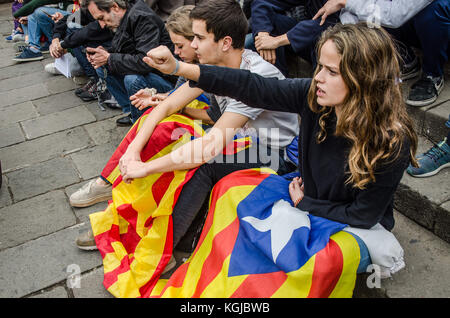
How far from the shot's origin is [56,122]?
13.8ft

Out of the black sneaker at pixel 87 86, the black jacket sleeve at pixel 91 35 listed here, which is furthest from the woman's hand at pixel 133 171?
the black sneaker at pixel 87 86

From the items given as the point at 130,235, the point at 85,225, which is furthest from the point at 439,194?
the point at 85,225

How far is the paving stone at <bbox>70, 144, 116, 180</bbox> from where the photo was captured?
331 cm

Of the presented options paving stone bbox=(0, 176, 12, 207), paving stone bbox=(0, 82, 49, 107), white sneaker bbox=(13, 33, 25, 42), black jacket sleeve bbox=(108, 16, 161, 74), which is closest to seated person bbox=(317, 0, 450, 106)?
black jacket sleeve bbox=(108, 16, 161, 74)

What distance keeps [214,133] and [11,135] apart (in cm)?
267

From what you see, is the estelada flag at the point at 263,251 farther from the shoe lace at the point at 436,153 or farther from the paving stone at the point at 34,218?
the paving stone at the point at 34,218

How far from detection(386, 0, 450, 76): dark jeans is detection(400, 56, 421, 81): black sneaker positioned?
17 cm

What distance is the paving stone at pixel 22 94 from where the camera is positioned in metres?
4.82

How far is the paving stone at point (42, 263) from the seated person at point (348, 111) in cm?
131

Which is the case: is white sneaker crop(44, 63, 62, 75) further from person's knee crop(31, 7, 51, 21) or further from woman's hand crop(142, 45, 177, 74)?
woman's hand crop(142, 45, 177, 74)

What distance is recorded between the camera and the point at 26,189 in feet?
10.3

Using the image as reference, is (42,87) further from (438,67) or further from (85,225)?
(438,67)

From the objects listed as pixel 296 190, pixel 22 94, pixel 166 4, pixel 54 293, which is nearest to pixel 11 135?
pixel 22 94

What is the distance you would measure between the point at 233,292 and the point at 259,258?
17 cm
